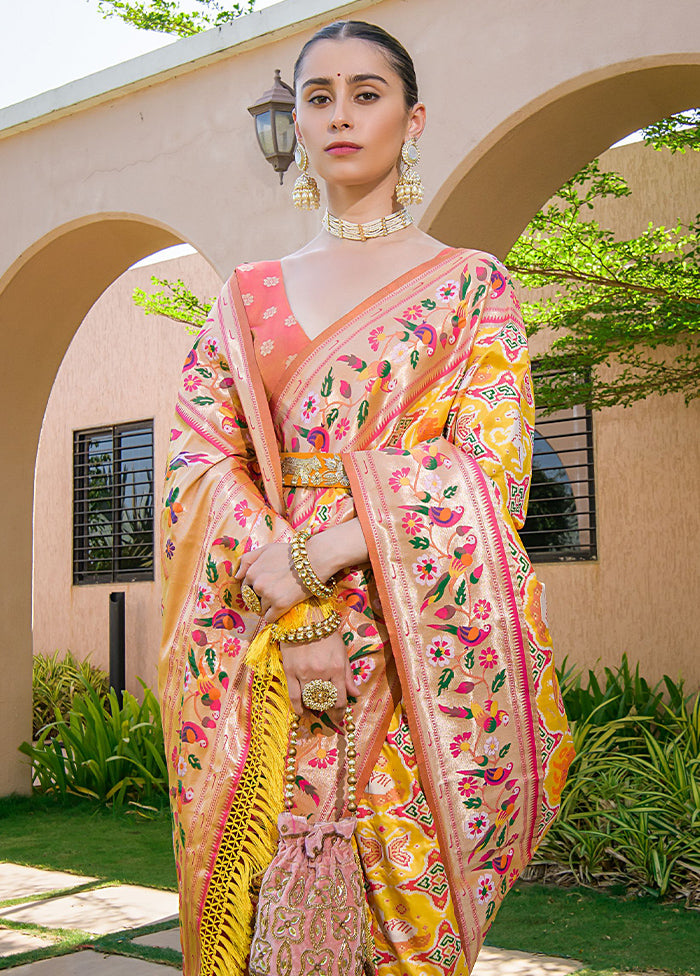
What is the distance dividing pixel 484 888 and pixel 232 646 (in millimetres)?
487

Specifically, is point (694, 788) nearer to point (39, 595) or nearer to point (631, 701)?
point (631, 701)

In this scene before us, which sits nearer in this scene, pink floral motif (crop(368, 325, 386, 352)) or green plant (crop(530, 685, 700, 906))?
pink floral motif (crop(368, 325, 386, 352))

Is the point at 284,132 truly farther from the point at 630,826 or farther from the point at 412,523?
the point at 630,826

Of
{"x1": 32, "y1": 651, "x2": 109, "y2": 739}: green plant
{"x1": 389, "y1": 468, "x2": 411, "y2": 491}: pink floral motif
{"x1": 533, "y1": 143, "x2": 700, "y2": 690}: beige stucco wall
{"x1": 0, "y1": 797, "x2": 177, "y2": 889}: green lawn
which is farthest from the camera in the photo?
{"x1": 32, "y1": 651, "x2": 109, "y2": 739}: green plant

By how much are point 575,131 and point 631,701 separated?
3029 mm

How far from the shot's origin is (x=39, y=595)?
961cm

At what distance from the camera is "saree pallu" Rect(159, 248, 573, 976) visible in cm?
146

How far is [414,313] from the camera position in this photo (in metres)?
1.61

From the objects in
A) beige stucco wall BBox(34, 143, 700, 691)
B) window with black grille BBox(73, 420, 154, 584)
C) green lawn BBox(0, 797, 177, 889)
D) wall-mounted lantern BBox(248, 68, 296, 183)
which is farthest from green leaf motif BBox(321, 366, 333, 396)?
window with black grille BBox(73, 420, 154, 584)

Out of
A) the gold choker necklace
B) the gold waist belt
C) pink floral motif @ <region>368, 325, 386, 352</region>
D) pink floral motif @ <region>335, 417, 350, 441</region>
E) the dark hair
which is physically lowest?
the gold waist belt

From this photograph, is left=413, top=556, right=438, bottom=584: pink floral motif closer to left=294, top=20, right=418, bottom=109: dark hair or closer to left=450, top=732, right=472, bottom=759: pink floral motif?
left=450, top=732, right=472, bottom=759: pink floral motif

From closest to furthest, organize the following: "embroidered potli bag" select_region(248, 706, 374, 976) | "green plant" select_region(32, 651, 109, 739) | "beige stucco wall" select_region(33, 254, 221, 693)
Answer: "embroidered potli bag" select_region(248, 706, 374, 976) → "green plant" select_region(32, 651, 109, 739) → "beige stucco wall" select_region(33, 254, 221, 693)

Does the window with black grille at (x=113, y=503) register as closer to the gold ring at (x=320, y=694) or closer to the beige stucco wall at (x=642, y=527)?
the beige stucco wall at (x=642, y=527)

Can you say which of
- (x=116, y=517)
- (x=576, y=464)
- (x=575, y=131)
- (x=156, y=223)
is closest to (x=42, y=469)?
(x=116, y=517)
